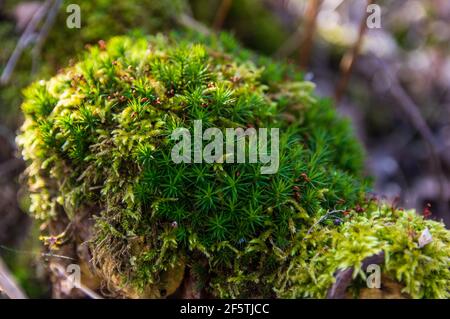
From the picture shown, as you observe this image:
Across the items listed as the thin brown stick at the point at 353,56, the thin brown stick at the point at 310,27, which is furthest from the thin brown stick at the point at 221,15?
the thin brown stick at the point at 353,56

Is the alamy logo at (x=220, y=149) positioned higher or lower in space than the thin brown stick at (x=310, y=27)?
lower

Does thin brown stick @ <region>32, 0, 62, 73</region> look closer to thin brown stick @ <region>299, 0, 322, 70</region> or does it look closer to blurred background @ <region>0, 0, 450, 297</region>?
blurred background @ <region>0, 0, 450, 297</region>

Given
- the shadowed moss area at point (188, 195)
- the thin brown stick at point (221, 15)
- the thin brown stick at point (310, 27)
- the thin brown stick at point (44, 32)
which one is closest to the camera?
the shadowed moss area at point (188, 195)

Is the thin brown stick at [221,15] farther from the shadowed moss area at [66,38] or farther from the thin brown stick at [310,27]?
the shadowed moss area at [66,38]

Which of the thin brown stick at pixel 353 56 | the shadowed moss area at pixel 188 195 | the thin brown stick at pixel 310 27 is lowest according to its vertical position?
the shadowed moss area at pixel 188 195

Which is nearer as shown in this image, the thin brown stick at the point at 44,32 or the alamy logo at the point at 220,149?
the alamy logo at the point at 220,149

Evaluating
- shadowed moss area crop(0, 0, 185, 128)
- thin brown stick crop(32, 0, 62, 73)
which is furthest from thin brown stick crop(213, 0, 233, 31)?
thin brown stick crop(32, 0, 62, 73)
